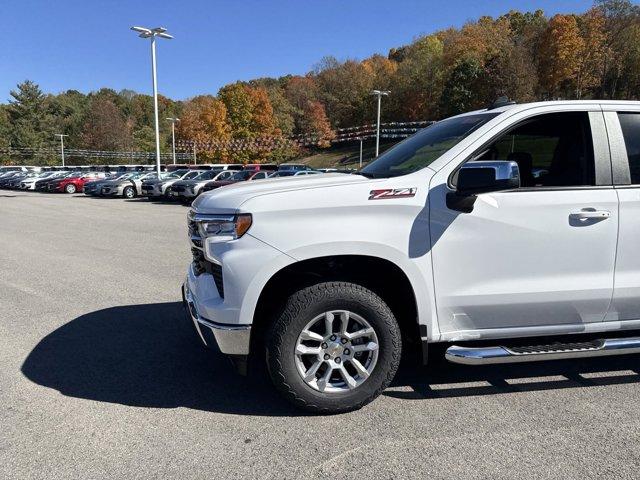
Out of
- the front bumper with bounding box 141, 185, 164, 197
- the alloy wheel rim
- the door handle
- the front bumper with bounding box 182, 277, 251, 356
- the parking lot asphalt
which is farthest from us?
the front bumper with bounding box 141, 185, 164, 197

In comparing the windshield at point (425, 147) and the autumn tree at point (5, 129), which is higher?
the autumn tree at point (5, 129)

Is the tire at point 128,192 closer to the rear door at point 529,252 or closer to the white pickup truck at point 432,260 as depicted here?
the white pickup truck at point 432,260

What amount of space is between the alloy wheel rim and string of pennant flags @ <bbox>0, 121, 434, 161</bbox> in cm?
6568

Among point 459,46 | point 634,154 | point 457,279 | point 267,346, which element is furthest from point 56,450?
point 459,46

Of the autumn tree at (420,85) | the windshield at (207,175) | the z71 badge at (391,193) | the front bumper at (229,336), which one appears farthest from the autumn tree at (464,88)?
the front bumper at (229,336)

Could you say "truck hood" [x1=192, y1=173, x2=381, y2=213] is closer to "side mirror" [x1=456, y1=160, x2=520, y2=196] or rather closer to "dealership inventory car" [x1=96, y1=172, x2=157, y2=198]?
"side mirror" [x1=456, y1=160, x2=520, y2=196]

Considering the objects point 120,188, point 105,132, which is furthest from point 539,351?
point 105,132

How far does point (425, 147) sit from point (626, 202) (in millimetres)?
1390

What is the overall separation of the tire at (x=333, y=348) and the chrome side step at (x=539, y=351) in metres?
0.42

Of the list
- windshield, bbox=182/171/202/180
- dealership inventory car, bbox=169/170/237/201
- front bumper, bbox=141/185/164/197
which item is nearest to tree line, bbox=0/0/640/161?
windshield, bbox=182/171/202/180

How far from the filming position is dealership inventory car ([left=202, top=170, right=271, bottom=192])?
850 inches

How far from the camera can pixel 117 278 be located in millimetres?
6961

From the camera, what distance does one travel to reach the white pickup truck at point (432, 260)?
3.03 meters

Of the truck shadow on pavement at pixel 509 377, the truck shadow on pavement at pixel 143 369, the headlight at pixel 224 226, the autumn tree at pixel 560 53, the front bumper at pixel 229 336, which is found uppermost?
the autumn tree at pixel 560 53
